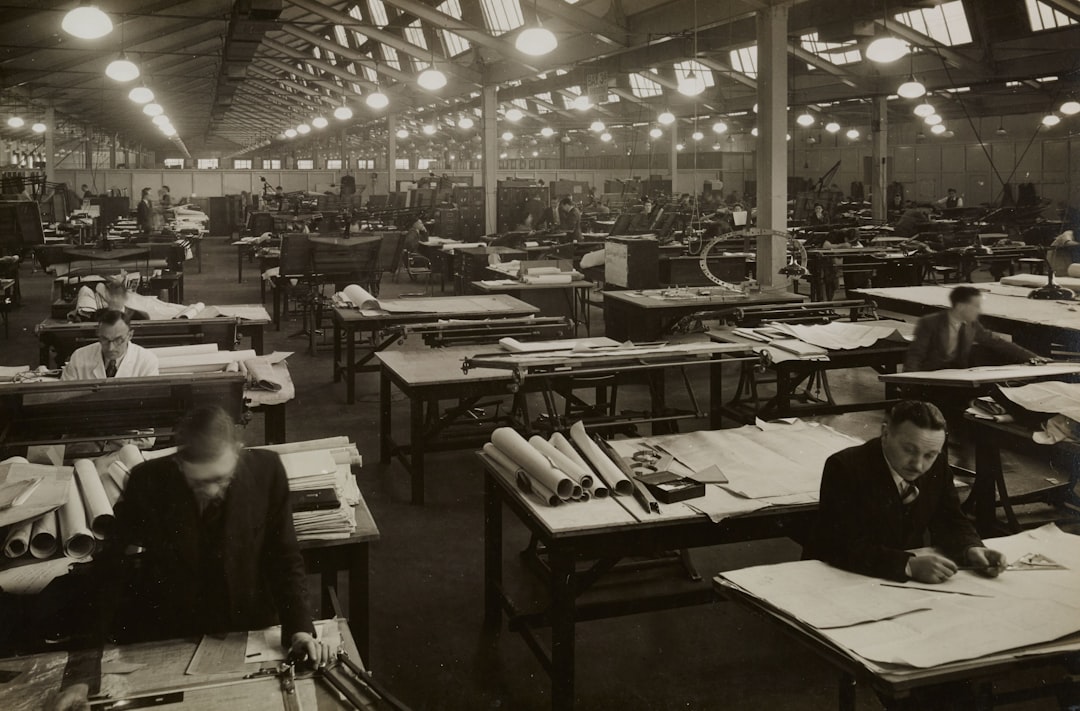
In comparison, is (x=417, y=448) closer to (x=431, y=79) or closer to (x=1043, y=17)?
(x=431, y=79)

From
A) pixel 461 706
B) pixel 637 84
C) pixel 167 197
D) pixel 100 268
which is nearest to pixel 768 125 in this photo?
pixel 100 268

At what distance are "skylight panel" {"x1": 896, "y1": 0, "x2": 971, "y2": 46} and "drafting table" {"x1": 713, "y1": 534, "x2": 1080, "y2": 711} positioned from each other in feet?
52.7

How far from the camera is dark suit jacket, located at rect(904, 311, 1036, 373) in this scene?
17.8 ft

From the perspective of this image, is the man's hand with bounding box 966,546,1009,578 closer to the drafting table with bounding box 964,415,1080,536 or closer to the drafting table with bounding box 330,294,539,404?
the drafting table with bounding box 964,415,1080,536

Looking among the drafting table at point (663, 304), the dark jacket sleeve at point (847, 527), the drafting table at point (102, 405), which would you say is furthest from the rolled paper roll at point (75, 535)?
the drafting table at point (663, 304)

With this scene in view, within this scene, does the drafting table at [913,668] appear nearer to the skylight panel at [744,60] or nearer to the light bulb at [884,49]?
the light bulb at [884,49]

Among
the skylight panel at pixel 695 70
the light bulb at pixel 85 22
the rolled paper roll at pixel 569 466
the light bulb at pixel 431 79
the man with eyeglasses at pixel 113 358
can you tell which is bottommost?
the rolled paper roll at pixel 569 466

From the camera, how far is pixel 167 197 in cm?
2167

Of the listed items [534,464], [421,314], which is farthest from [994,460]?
[421,314]

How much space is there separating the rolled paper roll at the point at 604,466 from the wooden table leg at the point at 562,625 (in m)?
0.37

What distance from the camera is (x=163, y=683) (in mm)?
2182

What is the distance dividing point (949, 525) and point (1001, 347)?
117 inches

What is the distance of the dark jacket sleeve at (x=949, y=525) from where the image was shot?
273 centimetres

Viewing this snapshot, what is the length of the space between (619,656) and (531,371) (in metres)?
1.39
